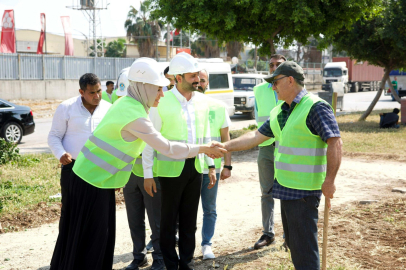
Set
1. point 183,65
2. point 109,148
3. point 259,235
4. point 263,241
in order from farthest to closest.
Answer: point 259,235 < point 263,241 < point 183,65 < point 109,148

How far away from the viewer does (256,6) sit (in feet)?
39.0

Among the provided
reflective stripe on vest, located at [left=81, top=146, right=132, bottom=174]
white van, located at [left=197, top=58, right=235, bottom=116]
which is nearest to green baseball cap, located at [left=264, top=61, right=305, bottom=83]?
reflective stripe on vest, located at [left=81, top=146, right=132, bottom=174]

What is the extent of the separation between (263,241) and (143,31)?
5118 cm

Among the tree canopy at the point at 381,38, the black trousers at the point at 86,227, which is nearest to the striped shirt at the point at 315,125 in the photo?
the black trousers at the point at 86,227

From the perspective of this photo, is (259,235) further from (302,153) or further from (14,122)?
(14,122)

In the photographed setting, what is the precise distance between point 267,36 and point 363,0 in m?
2.78

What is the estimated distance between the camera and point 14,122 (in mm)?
14367

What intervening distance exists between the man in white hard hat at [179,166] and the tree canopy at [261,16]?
25.3 ft

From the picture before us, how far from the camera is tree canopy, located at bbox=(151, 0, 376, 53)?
12.0 metres

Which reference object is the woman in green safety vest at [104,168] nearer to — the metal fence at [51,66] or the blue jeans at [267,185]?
the blue jeans at [267,185]

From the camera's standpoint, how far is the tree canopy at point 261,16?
39.4 feet

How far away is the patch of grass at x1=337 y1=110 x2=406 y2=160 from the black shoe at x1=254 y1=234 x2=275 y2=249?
23.0 feet

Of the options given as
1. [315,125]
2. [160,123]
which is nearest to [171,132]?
[160,123]

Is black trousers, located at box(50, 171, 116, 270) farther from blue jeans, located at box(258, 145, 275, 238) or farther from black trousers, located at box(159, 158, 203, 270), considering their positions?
blue jeans, located at box(258, 145, 275, 238)
